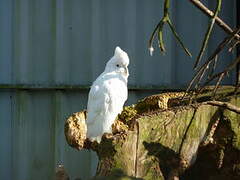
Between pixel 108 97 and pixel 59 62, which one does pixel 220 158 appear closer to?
pixel 108 97

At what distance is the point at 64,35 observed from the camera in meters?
5.05

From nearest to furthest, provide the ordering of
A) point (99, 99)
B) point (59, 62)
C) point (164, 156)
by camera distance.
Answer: point (164, 156) → point (99, 99) → point (59, 62)

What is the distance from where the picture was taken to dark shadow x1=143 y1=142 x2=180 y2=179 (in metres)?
2.93

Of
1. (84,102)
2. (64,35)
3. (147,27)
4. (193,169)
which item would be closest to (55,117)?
(84,102)

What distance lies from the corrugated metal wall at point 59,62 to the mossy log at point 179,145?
1.95 m

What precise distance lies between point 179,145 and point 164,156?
0.29 feet

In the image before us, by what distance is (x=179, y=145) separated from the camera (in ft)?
9.79

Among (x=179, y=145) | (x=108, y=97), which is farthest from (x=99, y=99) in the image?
(x=179, y=145)

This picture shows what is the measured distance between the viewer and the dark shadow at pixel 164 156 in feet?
9.61

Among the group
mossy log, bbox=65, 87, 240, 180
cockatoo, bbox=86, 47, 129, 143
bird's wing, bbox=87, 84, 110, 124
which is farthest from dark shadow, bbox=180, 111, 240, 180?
bird's wing, bbox=87, 84, 110, 124

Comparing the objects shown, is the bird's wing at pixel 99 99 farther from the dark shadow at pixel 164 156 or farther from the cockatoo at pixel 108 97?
the dark shadow at pixel 164 156

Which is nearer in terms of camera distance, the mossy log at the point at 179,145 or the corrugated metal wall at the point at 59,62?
the mossy log at the point at 179,145

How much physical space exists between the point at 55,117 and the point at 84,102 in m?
0.25

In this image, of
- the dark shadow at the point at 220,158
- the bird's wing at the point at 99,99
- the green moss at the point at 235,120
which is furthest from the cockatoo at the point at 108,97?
the green moss at the point at 235,120
